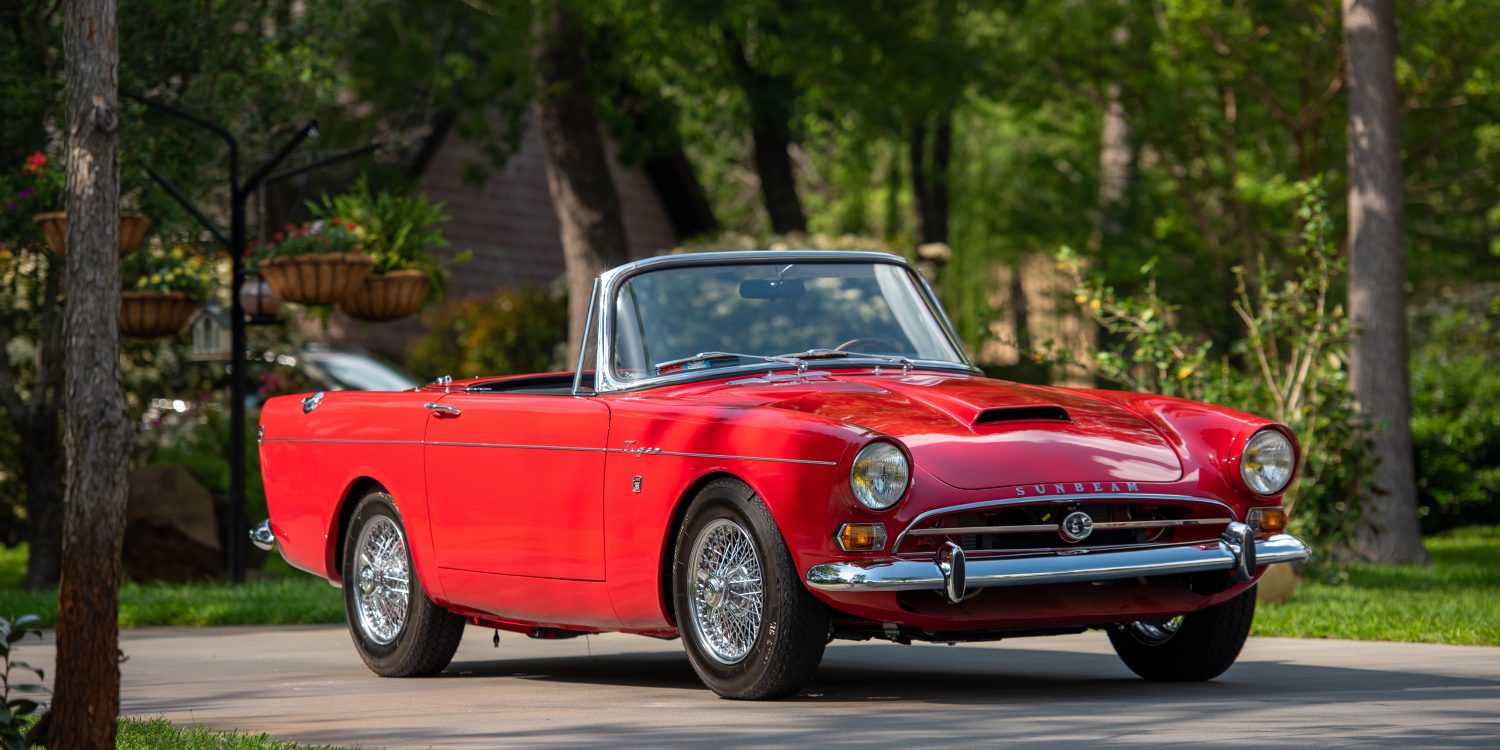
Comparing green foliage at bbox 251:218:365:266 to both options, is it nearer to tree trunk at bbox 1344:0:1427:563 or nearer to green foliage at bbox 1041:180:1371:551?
green foliage at bbox 1041:180:1371:551

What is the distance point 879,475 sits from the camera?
690 centimetres

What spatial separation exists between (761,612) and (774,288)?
2.00 m

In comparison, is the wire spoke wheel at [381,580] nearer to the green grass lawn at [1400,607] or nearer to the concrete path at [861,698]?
the concrete path at [861,698]

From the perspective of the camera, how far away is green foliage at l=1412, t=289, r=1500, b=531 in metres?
20.8

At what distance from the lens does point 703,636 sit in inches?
293

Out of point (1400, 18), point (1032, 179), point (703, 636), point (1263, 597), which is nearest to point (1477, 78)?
point (1400, 18)

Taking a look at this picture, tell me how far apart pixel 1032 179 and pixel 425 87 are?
954cm

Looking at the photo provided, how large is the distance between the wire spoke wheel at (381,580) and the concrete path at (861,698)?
240mm

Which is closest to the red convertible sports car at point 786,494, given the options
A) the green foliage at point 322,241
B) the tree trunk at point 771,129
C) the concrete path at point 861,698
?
the concrete path at point 861,698

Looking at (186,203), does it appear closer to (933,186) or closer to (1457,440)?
(1457,440)

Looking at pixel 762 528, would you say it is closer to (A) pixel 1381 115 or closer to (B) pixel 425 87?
(A) pixel 1381 115

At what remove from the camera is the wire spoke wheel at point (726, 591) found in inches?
284

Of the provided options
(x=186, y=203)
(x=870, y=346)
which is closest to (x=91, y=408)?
(x=870, y=346)

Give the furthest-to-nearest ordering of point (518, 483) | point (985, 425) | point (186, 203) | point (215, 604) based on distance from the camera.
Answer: point (186, 203)
point (215, 604)
point (518, 483)
point (985, 425)
